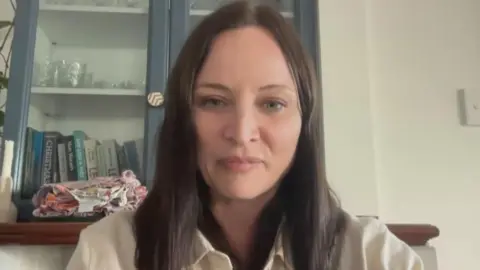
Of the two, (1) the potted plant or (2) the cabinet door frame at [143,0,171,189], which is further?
(1) the potted plant

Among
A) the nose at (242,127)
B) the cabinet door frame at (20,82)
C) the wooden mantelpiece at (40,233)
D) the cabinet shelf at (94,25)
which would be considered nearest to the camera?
the nose at (242,127)

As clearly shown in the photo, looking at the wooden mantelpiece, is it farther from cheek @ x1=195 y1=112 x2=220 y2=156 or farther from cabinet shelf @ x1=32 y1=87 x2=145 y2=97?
cheek @ x1=195 y1=112 x2=220 y2=156

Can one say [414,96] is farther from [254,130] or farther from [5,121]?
[5,121]

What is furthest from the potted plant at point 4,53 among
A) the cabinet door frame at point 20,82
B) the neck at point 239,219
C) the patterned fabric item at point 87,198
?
the neck at point 239,219

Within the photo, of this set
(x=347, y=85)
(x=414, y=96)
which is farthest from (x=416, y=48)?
(x=347, y=85)

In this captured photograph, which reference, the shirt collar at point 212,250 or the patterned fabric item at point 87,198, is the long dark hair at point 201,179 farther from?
the patterned fabric item at point 87,198

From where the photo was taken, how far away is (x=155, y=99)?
1387 millimetres

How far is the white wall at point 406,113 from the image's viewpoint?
1429 mm

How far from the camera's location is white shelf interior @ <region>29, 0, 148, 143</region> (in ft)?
4.61

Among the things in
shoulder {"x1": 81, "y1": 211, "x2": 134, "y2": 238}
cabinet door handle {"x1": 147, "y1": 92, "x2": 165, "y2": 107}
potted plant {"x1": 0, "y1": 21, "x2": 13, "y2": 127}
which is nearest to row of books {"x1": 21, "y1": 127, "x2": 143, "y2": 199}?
cabinet door handle {"x1": 147, "y1": 92, "x2": 165, "y2": 107}

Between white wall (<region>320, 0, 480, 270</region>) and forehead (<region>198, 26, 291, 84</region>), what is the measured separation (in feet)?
2.22

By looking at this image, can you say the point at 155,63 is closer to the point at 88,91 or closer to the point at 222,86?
the point at 88,91

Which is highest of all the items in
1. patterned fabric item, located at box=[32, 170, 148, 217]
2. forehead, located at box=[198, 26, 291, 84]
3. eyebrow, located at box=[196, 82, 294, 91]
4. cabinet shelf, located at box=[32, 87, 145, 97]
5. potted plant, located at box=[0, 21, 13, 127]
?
potted plant, located at box=[0, 21, 13, 127]

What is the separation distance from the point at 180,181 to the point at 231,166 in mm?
90
